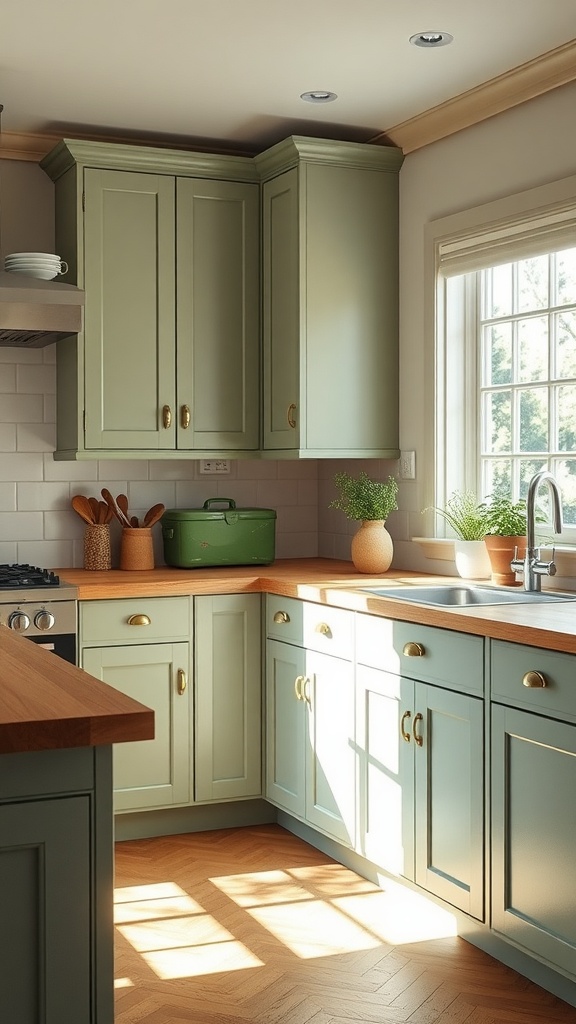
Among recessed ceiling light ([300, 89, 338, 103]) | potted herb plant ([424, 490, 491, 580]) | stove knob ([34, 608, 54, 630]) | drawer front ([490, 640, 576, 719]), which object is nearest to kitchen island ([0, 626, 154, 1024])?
drawer front ([490, 640, 576, 719])

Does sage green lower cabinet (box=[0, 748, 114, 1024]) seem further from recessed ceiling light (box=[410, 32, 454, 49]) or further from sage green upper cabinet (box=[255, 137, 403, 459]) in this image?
sage green upper cabinet (box=[255, 137, 403, 459])

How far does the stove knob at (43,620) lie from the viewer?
3.86 m

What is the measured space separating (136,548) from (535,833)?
7.10ft

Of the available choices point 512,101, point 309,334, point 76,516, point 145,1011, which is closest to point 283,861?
point 145,1011

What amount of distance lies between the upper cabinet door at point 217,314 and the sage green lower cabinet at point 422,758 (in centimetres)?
126

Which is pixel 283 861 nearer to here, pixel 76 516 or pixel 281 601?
pixel 281 601

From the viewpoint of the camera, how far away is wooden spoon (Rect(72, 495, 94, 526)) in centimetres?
451

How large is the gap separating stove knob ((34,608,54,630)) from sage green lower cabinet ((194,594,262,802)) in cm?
56

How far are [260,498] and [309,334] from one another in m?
0.91

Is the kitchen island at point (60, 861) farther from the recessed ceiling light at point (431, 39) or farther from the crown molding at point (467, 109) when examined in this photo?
the crown molding at point (467, 109)

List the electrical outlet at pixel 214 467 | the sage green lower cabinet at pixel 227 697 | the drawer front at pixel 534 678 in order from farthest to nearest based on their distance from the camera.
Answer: the electrical outlet at pixel 214 467, the sage green lower cabinet at pixel 227 697, the drawer front at pixel 534 678

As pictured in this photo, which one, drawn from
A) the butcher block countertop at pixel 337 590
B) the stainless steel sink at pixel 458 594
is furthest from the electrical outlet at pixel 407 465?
the stainless steel sink at pixel 458 594

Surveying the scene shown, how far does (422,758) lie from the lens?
3324mm

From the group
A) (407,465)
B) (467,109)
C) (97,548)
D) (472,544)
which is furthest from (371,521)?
(467,109)
